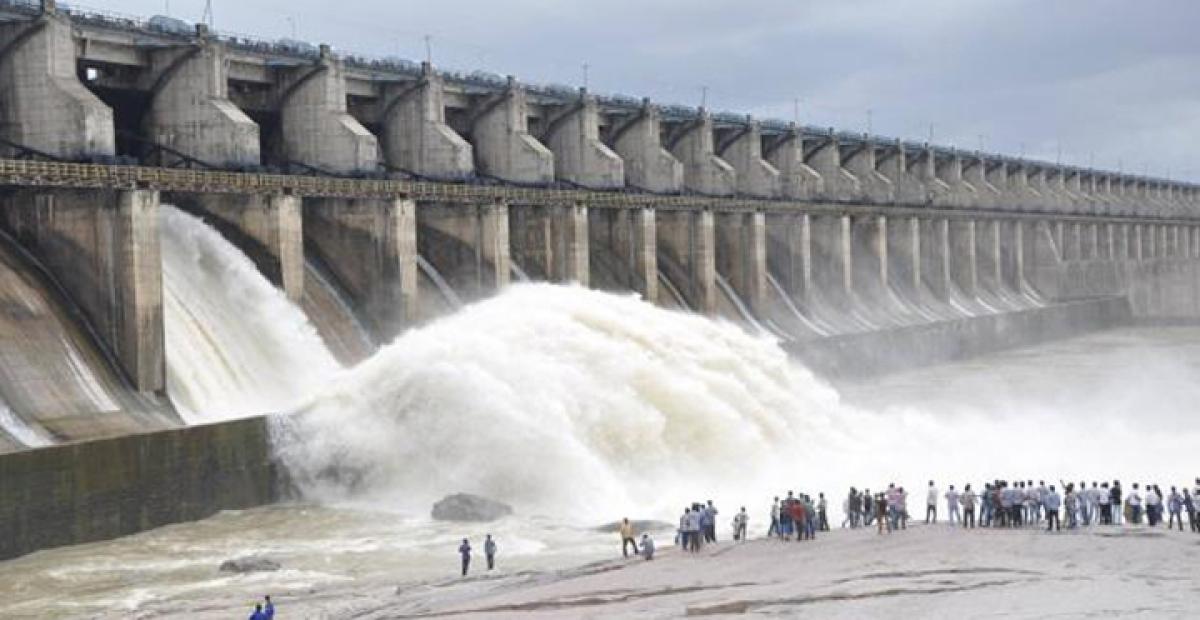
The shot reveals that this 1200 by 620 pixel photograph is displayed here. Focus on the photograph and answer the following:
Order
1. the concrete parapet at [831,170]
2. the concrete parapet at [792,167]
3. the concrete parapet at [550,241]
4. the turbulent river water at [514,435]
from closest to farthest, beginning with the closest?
1. the turbulent river water at [514,435]
2. the concrete parapet at [550,241]
3. the concrete parapet at [792,167]
4. the concrete parapet at [831,170]

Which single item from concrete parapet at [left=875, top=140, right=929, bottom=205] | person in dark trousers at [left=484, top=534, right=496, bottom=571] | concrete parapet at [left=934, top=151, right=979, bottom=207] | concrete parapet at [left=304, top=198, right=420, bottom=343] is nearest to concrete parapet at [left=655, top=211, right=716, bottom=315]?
concrete parapet at [left=304, top=198, right=420, bottom=343]

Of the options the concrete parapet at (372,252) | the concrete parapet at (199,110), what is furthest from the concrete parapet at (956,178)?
the concrete parapet at (199,110)

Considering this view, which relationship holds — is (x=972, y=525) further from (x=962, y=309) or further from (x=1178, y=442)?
(x=962, y=309)

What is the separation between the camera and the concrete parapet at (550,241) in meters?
Answer: 53.3

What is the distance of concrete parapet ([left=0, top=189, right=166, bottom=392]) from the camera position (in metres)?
34.7

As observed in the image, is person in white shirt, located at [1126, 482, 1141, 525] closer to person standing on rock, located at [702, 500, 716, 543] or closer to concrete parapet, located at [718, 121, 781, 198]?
person standing on rock, located at [702, 500, 716, 543]

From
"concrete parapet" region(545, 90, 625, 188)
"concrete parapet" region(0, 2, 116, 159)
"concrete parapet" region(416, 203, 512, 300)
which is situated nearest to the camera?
"concrete parapet" region(0, 2, 116, 159)

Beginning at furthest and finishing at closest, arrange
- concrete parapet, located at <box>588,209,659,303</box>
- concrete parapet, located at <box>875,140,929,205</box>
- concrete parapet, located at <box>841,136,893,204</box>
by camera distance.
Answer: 1. concrete parapet, located at <box>875,140,929,205</box>
2. concrete parapet, located at <box>841,136,893,204</box>
3. concrete parapet, located at <box>588,209,659,303</box>

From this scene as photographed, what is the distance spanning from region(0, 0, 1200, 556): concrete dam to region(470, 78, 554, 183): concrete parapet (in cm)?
10

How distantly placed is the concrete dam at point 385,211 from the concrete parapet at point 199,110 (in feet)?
0.21

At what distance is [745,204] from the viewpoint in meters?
66.2

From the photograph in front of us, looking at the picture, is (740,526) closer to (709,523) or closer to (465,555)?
(709,523)

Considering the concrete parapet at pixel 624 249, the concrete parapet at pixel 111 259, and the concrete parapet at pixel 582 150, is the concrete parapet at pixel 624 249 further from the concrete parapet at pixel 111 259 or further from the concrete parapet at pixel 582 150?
the concrete parapet at pixel 111 259

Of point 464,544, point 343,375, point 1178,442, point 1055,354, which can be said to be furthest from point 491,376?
point 1055,354
